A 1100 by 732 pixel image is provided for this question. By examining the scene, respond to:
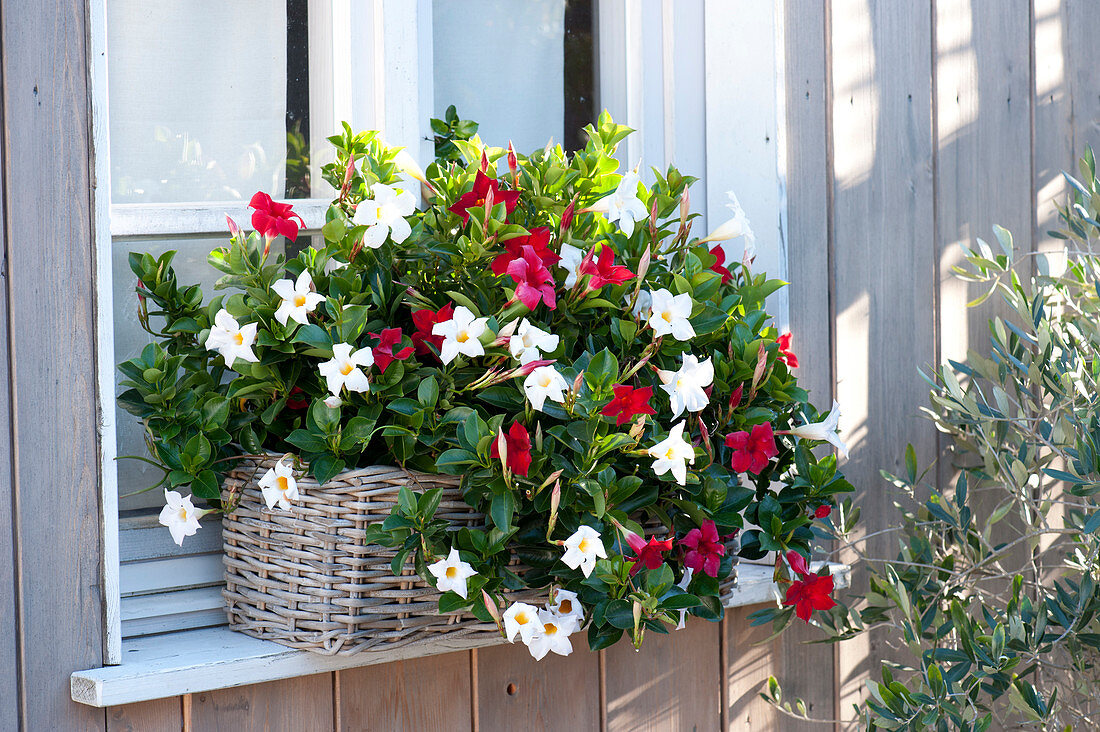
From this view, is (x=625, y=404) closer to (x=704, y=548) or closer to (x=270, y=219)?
(x=704, y=548)

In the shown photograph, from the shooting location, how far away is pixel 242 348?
3.13ft

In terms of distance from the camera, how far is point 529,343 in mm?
955

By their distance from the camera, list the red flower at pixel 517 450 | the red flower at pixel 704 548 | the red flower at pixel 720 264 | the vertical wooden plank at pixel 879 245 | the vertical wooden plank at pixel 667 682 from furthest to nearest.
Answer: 1. the vertical wooden plank at pixel 879 245
2. the vertical wooden plank at pixel 667 682
3. the red flower at pixel 720 264
4. the red flower at pixel 704 548
5. the red flower at pixel 517 450

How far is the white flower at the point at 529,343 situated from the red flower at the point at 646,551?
0.20m

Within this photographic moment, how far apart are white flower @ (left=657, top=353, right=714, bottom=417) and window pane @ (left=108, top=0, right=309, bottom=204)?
1.91 feet

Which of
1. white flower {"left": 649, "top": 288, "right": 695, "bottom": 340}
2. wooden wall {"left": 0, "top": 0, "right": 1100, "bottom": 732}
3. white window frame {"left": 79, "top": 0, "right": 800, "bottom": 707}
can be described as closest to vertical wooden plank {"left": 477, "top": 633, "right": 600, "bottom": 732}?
wooden wall {"left": 0, "top": 0, "right": 1100, "bottom": 732}

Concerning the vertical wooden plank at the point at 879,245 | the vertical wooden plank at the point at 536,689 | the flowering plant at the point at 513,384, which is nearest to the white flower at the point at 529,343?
the flowering plant at the point at 513,384

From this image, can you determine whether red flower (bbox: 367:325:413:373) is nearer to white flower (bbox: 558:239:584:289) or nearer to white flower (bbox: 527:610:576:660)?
white flower (bbox: 558:239:584:289)

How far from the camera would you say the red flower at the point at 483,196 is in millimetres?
1003

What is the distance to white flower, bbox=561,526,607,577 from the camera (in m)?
0.92

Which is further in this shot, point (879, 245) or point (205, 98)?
point (879, 245)

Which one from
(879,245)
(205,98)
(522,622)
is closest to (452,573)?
(522,622)

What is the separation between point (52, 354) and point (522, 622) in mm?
540

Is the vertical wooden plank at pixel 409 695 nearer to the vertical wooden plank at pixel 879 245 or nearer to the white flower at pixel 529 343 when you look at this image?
the white flower at pixel 529 343
